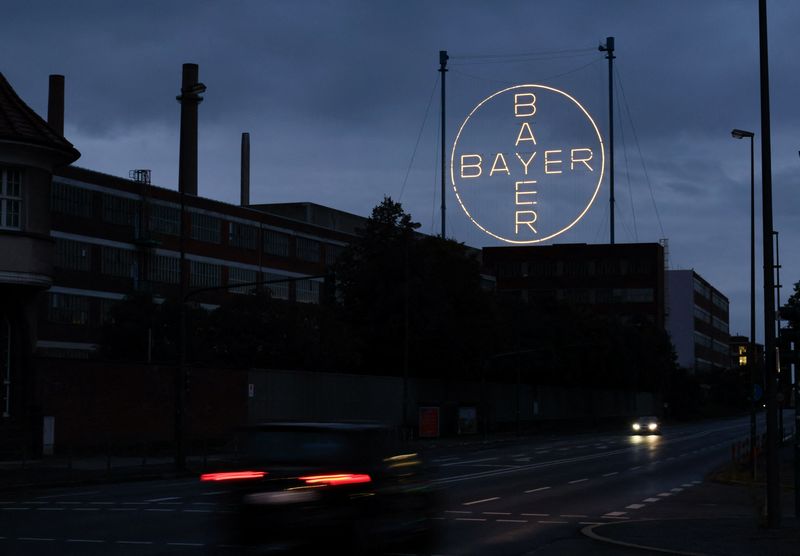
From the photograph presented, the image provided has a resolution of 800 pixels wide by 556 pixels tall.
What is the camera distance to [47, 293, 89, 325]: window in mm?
78200

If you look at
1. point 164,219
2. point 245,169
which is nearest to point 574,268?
point 245,169

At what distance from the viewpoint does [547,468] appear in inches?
1629

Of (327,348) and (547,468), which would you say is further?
(327,348)

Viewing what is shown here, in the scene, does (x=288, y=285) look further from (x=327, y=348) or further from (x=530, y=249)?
(x=530, y=249)

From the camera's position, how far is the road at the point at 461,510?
672 inches

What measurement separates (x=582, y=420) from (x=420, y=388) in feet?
125

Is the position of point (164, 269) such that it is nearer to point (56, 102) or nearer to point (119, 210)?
point (119, 210)

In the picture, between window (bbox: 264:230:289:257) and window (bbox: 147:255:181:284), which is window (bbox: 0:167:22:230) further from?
window (bbox: 264:230:289:257)

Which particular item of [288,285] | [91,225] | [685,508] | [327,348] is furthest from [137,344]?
[685,508]

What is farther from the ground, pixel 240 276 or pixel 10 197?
pixel 240 276

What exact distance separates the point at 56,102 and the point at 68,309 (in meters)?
17.6

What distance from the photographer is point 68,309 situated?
79500 mm

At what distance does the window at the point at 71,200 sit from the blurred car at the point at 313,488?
66402 millimetres

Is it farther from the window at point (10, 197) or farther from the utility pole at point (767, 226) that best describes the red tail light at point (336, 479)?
the window at point (10, 197)
